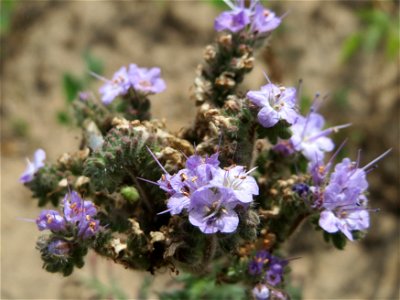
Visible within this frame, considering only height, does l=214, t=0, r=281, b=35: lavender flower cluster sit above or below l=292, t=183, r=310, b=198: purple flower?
above

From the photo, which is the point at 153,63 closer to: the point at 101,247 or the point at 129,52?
the point at 129,52

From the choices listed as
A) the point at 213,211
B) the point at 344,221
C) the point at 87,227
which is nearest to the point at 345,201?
the point at 344,221

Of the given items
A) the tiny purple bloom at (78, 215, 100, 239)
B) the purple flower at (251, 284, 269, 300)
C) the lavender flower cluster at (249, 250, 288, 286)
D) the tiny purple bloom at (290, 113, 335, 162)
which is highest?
the tiny purple bloom at (290, 113, 335, 162)

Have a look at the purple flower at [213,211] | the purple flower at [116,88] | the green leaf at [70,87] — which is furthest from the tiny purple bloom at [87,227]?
the green leaf at [70,87]

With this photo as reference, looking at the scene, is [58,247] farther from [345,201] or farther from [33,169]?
[345,201]

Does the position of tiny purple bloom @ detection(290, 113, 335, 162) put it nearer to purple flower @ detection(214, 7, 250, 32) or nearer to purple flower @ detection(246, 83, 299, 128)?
purple flower @ detection(246, 83, 299, 128)

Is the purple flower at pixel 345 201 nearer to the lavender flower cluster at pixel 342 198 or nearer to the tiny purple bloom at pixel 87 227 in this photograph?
the lavender flower cluster at pixel 342 198

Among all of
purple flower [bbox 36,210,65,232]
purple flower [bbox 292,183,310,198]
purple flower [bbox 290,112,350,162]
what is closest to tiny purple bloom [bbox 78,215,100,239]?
purple flower [bbox 36,210,65,232]
